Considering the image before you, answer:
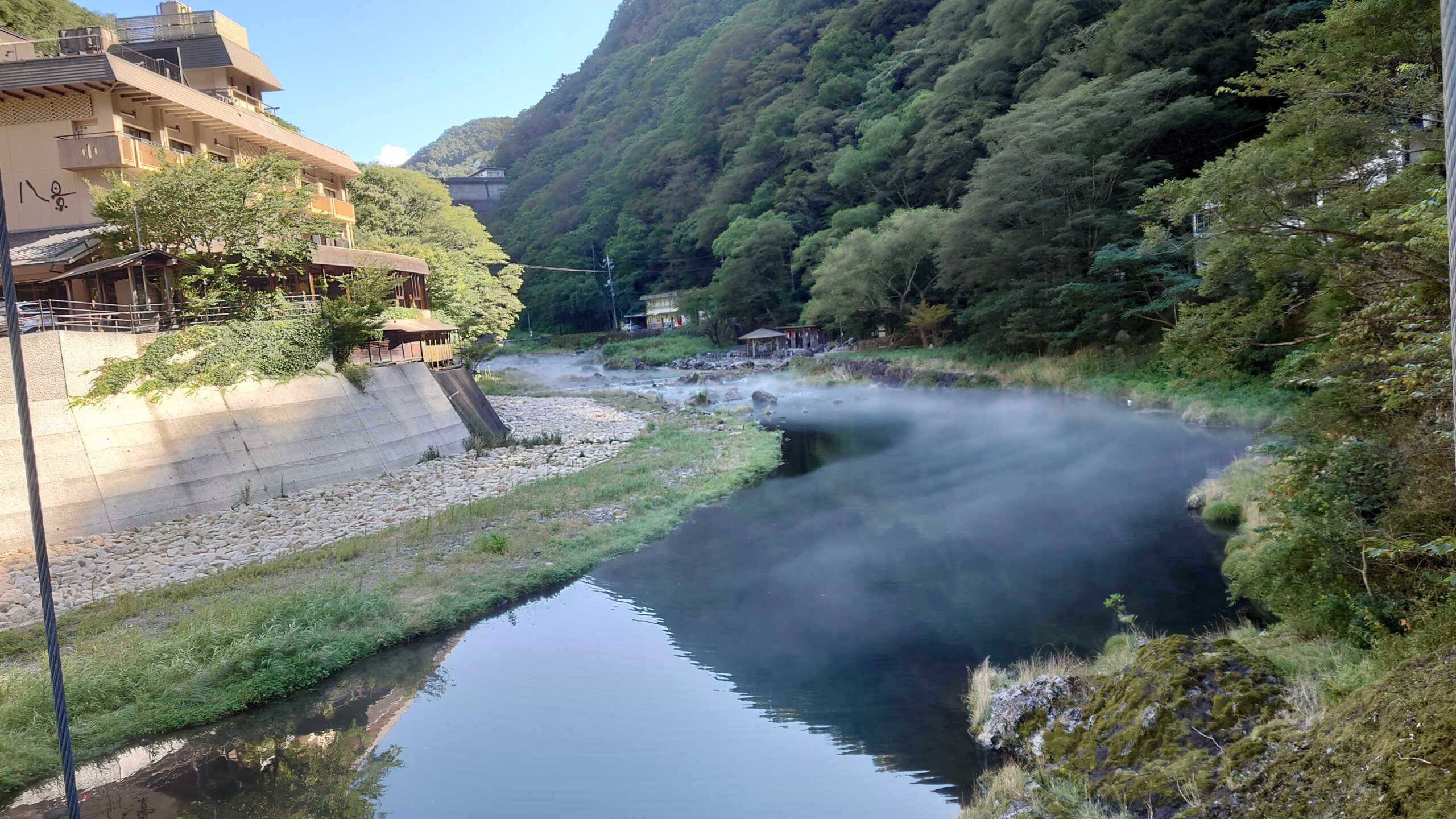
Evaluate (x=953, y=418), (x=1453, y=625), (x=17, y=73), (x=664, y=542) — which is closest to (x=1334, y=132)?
(x=1453, y=625)

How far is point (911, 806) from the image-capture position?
5465mm

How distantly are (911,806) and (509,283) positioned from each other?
35956 millimetres

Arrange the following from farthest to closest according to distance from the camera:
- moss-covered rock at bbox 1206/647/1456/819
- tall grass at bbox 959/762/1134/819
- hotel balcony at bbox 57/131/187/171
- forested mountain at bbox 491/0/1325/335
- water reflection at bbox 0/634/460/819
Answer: forested mountain at bbox 491/0/1325/335 → hotel balcony at bbox 57/131/187/171 → water reflection at bbox 0/634/460/819 → tall grass at bbox 959/762/1134/819 → moss-covered rock at bbox 1206/647/1456/819

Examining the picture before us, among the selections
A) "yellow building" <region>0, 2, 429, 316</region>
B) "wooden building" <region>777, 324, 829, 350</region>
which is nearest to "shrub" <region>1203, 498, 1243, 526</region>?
"yellow building" <region>0, 2, 429, 316</region>

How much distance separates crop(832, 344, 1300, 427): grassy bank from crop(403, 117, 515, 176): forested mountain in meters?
93.8

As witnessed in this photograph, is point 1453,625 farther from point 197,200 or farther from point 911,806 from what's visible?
point 197,200

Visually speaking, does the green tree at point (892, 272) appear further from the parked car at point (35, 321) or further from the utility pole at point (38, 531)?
the utility pole at point (38, 531)

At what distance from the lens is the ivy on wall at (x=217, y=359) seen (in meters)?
12.7

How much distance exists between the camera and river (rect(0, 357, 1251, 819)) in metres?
5.96

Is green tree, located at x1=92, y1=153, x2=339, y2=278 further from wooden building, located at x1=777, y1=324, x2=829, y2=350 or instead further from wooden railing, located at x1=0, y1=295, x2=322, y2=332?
wooden building, located at x1=777, y1=324, x2=829, y2=350

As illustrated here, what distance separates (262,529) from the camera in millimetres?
12273

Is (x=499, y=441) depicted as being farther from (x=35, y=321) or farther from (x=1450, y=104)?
(x=1450, y=104)

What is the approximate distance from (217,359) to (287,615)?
8.13 metres

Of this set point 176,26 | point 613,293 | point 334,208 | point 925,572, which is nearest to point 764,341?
point 613,293
